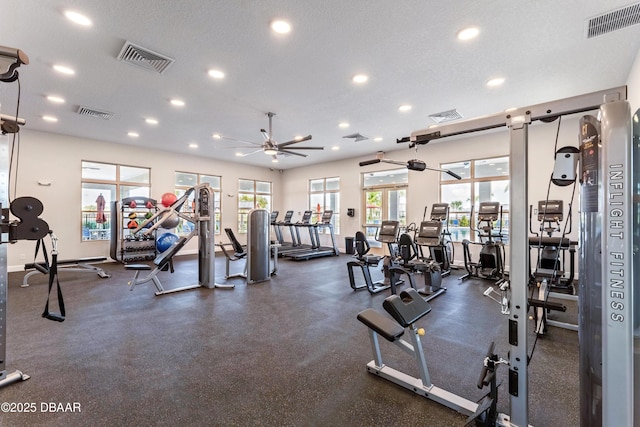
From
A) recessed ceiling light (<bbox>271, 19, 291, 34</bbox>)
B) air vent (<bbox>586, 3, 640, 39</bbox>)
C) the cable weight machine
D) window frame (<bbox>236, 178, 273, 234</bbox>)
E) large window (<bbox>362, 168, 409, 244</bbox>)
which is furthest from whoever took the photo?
window frame (<bbox>236, 178, 273, 234</bbox>)

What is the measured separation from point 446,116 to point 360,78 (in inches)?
94.2

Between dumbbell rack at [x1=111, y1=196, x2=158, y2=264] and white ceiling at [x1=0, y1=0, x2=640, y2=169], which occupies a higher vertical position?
white ceiling at [x1=0, y1=0, x2=640, y2=169]

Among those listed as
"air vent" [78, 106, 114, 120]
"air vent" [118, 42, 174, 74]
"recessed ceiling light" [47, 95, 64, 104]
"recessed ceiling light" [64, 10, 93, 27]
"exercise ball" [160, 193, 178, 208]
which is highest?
"air vent" [78, 106, 114, 120]

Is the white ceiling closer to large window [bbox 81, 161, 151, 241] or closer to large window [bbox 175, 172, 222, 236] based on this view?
large window [bbox 81, 161, 151, 241]

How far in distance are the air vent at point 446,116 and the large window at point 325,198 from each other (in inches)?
197

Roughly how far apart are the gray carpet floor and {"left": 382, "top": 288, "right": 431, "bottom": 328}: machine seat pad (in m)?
0.61

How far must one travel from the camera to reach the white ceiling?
9.01ft

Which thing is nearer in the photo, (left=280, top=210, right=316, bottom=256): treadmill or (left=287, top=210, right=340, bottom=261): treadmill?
(left=287, top=210, right=340, bottom=261): treadmill

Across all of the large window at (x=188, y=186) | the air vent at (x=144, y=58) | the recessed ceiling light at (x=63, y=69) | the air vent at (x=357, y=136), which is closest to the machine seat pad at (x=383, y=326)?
the air vent at (x=144, y=58)

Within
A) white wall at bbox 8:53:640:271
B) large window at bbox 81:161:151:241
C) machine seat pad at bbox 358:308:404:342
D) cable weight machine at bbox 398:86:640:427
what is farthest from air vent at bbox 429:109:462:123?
large window at bbox 81:161:151:241

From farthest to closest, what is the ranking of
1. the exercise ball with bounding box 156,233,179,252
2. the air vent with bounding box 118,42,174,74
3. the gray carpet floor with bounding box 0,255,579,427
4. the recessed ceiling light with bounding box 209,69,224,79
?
the exercise ball with bounding box 156,233,179,252 < the recessed ceiling light with bounding box 209,69,224,79 < the air vent with bounding box 118,42,174,74 < the gray carpet floor with bounding box 0,255,579,427

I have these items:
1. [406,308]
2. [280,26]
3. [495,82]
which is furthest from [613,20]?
[406,308]

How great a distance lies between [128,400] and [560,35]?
5280 millimetres

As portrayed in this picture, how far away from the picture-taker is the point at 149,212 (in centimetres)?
804
